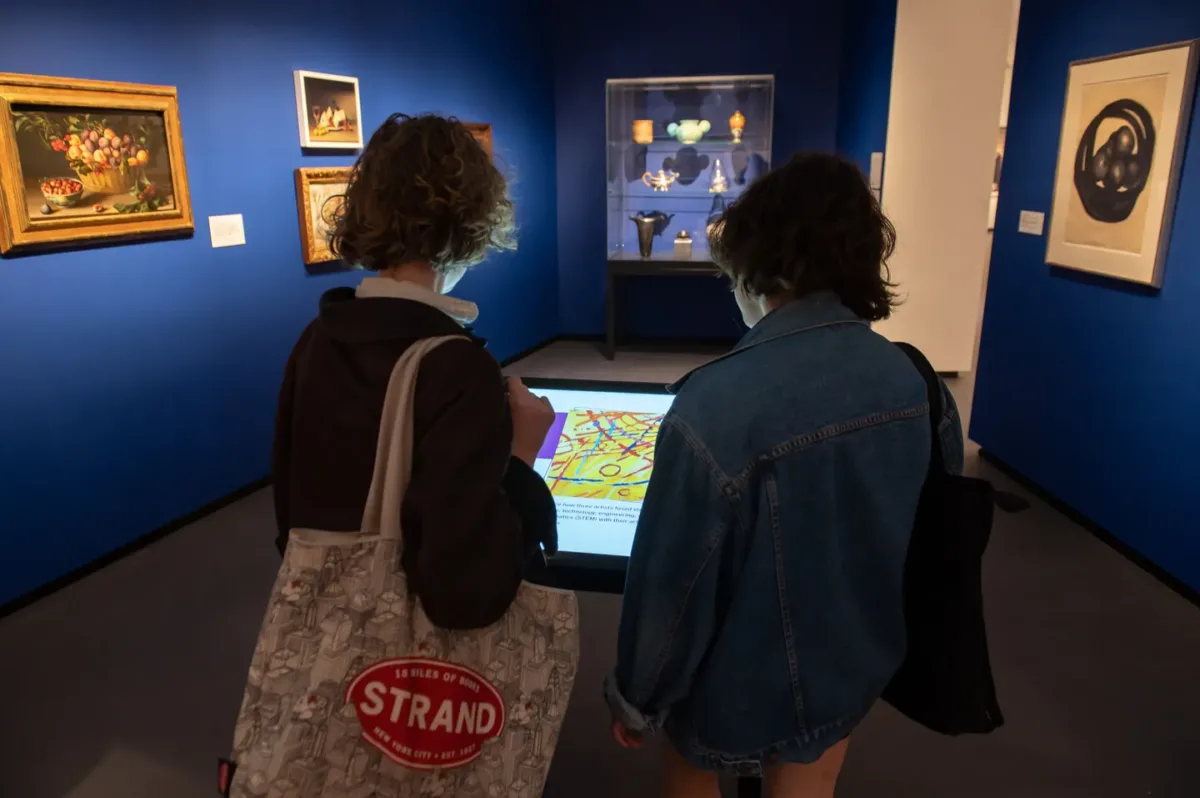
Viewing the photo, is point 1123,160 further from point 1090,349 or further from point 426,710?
point 426,710

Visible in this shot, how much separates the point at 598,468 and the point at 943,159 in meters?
4.33

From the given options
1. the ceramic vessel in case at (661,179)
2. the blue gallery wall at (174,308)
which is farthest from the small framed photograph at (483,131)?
the ceramic vessel in case at (661,179)

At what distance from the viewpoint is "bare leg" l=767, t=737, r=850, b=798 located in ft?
4.18

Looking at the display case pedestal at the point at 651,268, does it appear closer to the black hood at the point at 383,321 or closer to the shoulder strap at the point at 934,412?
the shoulder strap at the point at 934,412

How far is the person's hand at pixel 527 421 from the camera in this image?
3.60 feet

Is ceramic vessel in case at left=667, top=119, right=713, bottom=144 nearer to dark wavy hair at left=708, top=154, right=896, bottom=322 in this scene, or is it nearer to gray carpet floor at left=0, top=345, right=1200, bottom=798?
gray carpet floor at left=0, top=345, right=1200, bottom=798

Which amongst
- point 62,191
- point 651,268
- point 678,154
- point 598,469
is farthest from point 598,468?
point 678,154

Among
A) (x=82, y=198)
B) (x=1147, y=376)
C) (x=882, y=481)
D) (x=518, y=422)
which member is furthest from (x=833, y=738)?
(x=82, y=198)

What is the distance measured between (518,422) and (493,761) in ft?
1.45

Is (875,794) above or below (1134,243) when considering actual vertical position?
below

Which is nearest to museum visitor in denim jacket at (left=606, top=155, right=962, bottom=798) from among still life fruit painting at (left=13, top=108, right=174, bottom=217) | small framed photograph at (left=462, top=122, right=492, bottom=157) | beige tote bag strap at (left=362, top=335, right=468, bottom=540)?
beige tote bag strap at (left=362, top=335, right=468, bottom=540)

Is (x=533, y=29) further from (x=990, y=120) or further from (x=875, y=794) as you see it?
(x=875, y=794)

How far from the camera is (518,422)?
1.10 metres

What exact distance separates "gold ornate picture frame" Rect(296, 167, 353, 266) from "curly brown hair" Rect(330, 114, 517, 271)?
2.87 metres
